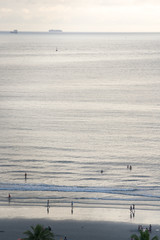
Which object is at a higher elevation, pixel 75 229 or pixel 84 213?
pixel 84 213

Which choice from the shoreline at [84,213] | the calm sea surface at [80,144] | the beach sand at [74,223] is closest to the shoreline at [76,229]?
the beach sand at [74,223]

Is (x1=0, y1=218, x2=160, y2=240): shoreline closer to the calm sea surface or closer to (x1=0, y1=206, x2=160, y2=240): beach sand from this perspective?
(x1=0, y1=206, x2=160, y2=240): beach sand

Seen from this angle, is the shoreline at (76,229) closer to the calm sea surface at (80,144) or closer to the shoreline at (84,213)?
the shoreline at (84,213)

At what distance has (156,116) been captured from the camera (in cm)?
10081

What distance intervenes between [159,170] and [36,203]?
2010 centimetres

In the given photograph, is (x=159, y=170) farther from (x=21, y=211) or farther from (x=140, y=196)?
(x=21, y=211)

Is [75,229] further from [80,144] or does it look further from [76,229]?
[80,144]

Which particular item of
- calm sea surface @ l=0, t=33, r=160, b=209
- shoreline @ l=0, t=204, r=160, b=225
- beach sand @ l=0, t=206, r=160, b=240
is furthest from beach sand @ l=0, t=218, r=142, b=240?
calm sea surface @ l=0, t=33, r=160, b=209

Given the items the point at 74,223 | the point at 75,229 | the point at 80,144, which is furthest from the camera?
the point at 80,144

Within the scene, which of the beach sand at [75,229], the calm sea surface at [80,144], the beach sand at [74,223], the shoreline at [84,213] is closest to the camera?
the beach sand at [75,229]

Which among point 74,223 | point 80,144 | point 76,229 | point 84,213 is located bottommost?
point 76,229

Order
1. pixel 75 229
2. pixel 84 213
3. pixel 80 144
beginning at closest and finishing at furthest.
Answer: pixel 75 229
pixel 84 213
pixel 80 144

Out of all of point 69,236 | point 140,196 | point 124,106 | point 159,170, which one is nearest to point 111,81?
point 124,106

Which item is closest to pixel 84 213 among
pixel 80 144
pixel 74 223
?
pixel 74 223
